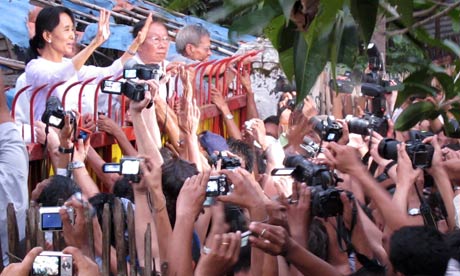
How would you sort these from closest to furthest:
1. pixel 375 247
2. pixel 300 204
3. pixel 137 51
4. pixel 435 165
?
pixel 300 204
pixel 375 247
pixel 435 165
pixel 137 51

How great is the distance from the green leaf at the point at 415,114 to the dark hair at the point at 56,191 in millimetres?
2082

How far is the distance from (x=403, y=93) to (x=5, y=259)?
2.25 metres

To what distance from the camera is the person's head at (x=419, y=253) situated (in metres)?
3.71

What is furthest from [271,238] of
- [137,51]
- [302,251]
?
[137,51]

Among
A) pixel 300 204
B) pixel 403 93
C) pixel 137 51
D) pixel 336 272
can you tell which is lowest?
pixel 336 272

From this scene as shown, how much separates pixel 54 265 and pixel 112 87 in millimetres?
2485

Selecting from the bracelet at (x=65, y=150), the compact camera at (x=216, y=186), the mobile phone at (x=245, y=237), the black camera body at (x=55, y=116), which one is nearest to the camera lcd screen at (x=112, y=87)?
the black camera body at (x=55, y=116)

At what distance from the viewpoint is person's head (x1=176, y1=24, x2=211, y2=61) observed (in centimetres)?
864

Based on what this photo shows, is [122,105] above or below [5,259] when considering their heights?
above

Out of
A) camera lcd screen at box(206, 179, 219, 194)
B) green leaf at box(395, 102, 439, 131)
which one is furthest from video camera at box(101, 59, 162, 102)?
green leaf at box(395, 102, 439, 131)

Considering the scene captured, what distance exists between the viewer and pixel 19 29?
9.10m

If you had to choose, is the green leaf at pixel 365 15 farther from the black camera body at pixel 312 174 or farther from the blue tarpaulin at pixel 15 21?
the blue tarpaulin at pixel 15 21

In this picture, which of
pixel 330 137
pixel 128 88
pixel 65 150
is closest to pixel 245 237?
pixel 65 150

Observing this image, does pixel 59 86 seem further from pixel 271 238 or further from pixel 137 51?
pixel 271 238
